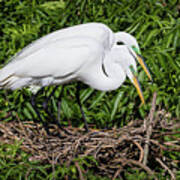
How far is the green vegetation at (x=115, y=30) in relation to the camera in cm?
281

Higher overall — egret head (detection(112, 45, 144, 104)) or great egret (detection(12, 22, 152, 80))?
great egret (detection(12, 22, 152, 80))

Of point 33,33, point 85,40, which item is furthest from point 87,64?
point 33,33

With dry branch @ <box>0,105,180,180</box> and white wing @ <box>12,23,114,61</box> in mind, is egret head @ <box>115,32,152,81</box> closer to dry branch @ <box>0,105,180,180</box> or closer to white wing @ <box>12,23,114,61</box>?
white wing @ <box>12,23,114,61</box>

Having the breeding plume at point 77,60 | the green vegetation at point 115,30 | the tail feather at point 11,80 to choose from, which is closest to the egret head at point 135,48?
the breeding plume at point 77,60

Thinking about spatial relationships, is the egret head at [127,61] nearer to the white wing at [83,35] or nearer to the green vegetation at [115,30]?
the white wing at [83,35]

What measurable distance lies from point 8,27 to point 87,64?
127 centimetres

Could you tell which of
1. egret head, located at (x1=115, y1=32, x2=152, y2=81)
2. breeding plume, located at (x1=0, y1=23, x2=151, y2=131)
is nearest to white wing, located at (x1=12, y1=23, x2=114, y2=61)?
breeding plume, located at (x1=0, y1=23, x2=151, y2=131)

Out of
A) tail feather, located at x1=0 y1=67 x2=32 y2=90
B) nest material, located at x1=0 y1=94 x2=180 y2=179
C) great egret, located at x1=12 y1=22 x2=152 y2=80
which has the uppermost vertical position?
great egret, located at x1=12 y1=22 x2=152 y2=80

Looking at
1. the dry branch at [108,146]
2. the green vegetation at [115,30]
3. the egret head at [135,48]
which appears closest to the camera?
the dry branch at [108,146]

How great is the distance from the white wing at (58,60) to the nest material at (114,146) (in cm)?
35

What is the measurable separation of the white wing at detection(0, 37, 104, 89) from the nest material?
0.35m

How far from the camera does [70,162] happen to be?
2154 millimetres

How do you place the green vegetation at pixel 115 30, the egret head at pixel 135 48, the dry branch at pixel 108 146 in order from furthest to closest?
1. the green vegetation at pixel 115 30
2. the egret head at pixel 135 48
3. the dry branch at pixel 108 146

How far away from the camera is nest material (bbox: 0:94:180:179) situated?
2.22m
